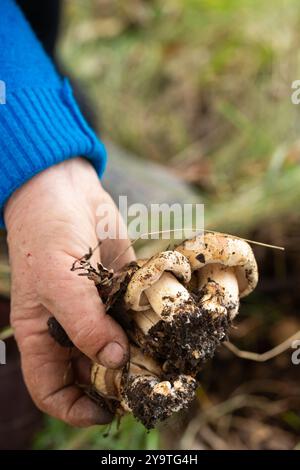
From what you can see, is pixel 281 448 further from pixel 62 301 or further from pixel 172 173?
pixel 172 173

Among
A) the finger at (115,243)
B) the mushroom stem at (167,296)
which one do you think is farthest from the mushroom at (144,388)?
the finger at (115,243)

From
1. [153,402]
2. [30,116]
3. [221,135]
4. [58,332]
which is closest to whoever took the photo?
[153,402]

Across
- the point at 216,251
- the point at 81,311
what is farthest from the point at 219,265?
the point at 81,311

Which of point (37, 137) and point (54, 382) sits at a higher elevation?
point (37, 137)

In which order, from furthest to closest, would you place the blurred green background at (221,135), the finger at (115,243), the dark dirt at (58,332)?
the blurred green background at (221,135) → the finger at (115,243) → the dark dirt at (58,332)

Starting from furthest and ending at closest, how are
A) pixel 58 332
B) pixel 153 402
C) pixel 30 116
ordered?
1. pixel 30 116
2. pixel 58 332
3. pixel 153 402

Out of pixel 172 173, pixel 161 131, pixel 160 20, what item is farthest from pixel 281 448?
pixel 160 20

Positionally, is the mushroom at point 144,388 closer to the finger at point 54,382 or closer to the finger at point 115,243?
the finger at point 54,382

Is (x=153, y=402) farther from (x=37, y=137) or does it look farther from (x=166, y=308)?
(x=37, y=137)
